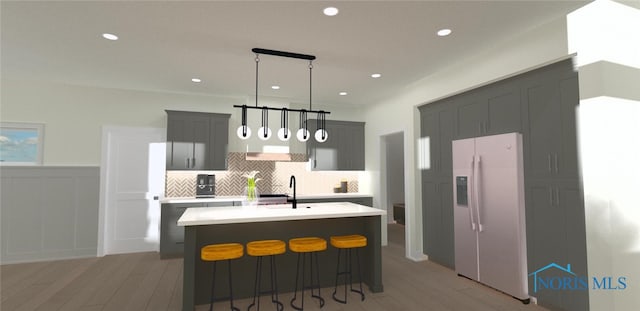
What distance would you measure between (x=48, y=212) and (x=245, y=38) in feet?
14.0

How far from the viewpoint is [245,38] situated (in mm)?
3203

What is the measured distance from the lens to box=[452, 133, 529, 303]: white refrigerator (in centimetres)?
320

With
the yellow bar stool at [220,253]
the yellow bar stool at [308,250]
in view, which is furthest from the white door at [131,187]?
the yellow bar stool at [308,250]

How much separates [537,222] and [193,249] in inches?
134

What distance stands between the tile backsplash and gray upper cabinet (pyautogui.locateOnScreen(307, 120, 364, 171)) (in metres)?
0.33

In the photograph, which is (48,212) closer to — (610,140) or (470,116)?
(470,116)

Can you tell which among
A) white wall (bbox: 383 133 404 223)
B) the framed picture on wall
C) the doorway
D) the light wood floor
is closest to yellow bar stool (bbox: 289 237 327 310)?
the light wood floor

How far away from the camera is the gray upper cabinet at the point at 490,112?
3316mm

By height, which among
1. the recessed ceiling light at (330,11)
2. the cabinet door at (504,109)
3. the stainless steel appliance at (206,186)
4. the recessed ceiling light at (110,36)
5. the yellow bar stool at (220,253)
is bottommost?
the yellow bar stool at (220,253)

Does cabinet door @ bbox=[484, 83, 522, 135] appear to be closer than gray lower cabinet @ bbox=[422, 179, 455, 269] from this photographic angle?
Yes

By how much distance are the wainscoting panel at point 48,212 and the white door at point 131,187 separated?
0.19m

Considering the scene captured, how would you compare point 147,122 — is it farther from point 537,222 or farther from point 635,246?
point 635,246

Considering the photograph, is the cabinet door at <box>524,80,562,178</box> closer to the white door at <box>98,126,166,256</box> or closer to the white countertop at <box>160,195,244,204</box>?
the white countertop at <box>160,195,244,204</box>

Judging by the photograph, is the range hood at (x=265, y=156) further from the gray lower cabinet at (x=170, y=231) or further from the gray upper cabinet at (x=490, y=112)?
the gray upper cabinet at (x=490, y=112)
